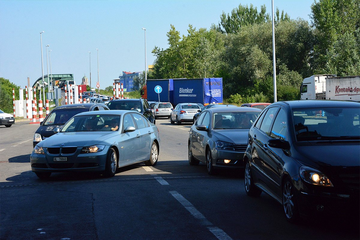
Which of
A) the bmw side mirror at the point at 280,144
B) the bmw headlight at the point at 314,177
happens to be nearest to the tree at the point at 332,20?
the bmw side mirror at the point at 280,144

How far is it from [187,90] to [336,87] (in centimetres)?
1257

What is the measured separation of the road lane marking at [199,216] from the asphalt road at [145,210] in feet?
0.03

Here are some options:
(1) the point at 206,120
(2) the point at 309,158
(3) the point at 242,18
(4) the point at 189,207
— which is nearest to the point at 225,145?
(1) the point at 206,120

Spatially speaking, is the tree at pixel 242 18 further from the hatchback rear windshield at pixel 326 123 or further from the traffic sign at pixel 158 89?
the hatchback rear windshield at pixel 326 123

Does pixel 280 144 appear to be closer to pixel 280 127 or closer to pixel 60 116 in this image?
pixel 280 127

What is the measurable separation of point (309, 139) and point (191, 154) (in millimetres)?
6675

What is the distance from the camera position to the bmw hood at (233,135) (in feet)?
34.2

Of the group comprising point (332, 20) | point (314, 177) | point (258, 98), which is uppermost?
point (332, 20)

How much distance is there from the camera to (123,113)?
11.8m

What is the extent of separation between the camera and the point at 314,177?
5.43 m

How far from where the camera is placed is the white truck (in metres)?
40.2

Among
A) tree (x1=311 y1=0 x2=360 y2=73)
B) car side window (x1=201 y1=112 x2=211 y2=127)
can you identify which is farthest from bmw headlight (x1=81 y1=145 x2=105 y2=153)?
tree (x1=311 y1=0 x2=360 y2=73)

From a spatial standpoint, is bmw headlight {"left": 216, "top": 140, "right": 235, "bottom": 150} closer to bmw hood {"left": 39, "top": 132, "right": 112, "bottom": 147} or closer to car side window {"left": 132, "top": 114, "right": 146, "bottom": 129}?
bmw hood {"left": 39, "top": 132, "right": 112, "bottom": 147}

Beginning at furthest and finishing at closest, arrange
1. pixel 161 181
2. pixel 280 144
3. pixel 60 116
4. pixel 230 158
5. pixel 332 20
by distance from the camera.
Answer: pixel 332 20 < pixel 60 116 < pixel 230 158 < pixel 161 181 < pixel 280 144
